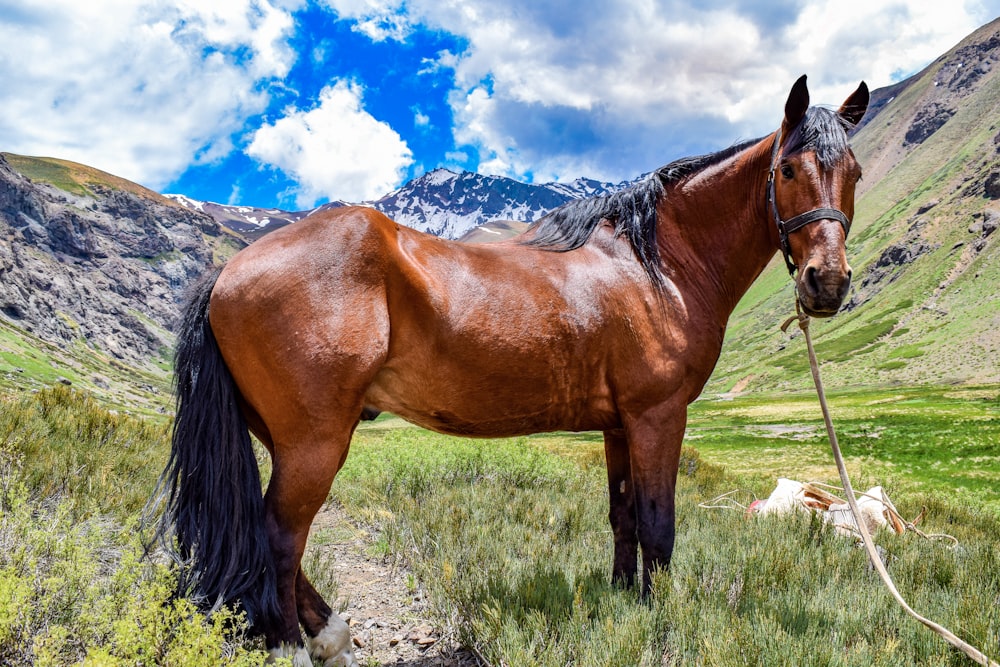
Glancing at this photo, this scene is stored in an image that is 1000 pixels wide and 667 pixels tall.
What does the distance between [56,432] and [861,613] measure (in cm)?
774

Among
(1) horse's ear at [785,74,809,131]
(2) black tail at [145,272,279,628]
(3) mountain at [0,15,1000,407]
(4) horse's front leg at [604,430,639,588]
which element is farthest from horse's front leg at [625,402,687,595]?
(3) mountain at [0,15,1000,407]

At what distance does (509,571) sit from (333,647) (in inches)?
50.0

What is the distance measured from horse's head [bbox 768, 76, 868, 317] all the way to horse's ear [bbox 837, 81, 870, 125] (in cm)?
6

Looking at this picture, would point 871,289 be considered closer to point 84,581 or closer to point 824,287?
point 824,287

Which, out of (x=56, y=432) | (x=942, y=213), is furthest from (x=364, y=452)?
(x=942, y=213)

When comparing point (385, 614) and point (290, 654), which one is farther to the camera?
point (385, 614)

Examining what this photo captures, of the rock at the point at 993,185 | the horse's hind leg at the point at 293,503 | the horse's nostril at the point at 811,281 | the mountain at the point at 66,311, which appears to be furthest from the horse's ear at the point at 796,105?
the rock at the point at 993,185

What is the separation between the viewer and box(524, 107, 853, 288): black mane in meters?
3.48

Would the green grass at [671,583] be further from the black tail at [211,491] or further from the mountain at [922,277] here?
the mountain at [922,277]

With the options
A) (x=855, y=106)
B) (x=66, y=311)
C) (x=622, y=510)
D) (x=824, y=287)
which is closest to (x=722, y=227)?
(x=824, y=287)

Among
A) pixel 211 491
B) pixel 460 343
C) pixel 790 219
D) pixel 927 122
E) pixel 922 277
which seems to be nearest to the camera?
pixel 211 491

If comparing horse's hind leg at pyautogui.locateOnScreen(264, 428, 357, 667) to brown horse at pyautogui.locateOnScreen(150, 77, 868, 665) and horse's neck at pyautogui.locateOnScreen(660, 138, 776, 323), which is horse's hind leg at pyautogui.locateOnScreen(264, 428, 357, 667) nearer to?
brown horse at pyautogui.locateOnScreen(150, 77, 868, 665)

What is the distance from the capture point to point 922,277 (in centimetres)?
10656

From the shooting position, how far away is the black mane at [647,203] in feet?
11.4
